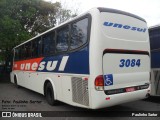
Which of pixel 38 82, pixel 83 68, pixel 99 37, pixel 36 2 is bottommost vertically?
pixel 38 82

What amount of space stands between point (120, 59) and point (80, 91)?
57.8 inches

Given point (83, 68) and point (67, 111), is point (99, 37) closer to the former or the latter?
point (83, 68)

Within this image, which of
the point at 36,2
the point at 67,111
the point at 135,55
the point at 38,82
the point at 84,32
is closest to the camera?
the point at 84,32

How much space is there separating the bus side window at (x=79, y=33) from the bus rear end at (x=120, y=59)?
0.50 meters

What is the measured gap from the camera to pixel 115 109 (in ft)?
23.7

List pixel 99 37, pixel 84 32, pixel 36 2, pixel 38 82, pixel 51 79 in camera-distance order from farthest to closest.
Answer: pixel 36 2
pixel 38 82
pixel 51 79
pixel 84 32
pixel 99 37

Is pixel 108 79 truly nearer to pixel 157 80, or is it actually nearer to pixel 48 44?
pixel 157 80

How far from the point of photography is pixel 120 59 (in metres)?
5.96

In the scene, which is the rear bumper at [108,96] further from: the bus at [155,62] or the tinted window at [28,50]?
the tinted window at [28,50]

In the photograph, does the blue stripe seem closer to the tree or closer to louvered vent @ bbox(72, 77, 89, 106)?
louvered vent @ bbox(72, 77, 89, 106)

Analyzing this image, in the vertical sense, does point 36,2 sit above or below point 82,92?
above

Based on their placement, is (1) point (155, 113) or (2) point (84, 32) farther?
(1) point (155, 113)

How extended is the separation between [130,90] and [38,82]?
15.1 feet

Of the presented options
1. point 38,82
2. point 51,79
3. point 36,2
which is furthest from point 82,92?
point 36,2
